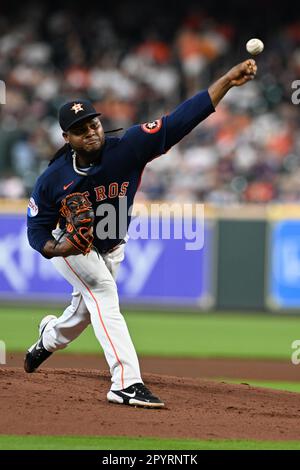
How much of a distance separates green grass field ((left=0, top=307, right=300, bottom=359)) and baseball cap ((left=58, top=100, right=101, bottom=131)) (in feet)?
15.2

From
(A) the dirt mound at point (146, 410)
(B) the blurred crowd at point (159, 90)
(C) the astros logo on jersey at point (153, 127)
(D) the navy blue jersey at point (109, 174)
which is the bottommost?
(A) the dirt mound at point (146, 410)

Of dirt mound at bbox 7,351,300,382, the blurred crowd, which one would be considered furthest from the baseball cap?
the blurred crowd

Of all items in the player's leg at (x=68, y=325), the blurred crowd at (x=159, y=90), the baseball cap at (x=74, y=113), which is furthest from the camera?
the blurred crowd at (x=159, y=90)

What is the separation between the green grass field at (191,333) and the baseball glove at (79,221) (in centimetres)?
439

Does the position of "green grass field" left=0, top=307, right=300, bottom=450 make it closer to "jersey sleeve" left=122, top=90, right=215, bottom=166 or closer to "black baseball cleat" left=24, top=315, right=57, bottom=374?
"black baseball cleat" left=24, top=315, right=57, bottom=374

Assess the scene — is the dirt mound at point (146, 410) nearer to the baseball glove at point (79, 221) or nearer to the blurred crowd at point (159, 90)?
the baseball glove at point (79, 221)

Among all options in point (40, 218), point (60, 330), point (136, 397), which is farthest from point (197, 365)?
point (40, 218)

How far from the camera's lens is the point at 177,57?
17.5 m

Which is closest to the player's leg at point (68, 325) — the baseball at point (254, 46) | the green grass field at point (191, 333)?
the baseball at point (254, 46)

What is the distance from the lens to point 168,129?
5941 millimetres

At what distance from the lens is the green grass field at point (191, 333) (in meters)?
10.7

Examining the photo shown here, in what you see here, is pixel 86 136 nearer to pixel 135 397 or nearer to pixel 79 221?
pixel 79 221

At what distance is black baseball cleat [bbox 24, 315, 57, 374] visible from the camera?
22.4 feet

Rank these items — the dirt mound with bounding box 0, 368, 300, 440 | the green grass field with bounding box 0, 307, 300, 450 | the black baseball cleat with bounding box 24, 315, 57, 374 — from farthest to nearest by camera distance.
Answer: the green grass field with bounding box 0, 307, 300, 450 → the black baseball cleat with bounding box 24, 315, 57, 374 → the dirt mound with bounding box 0, 368, 300, 440
